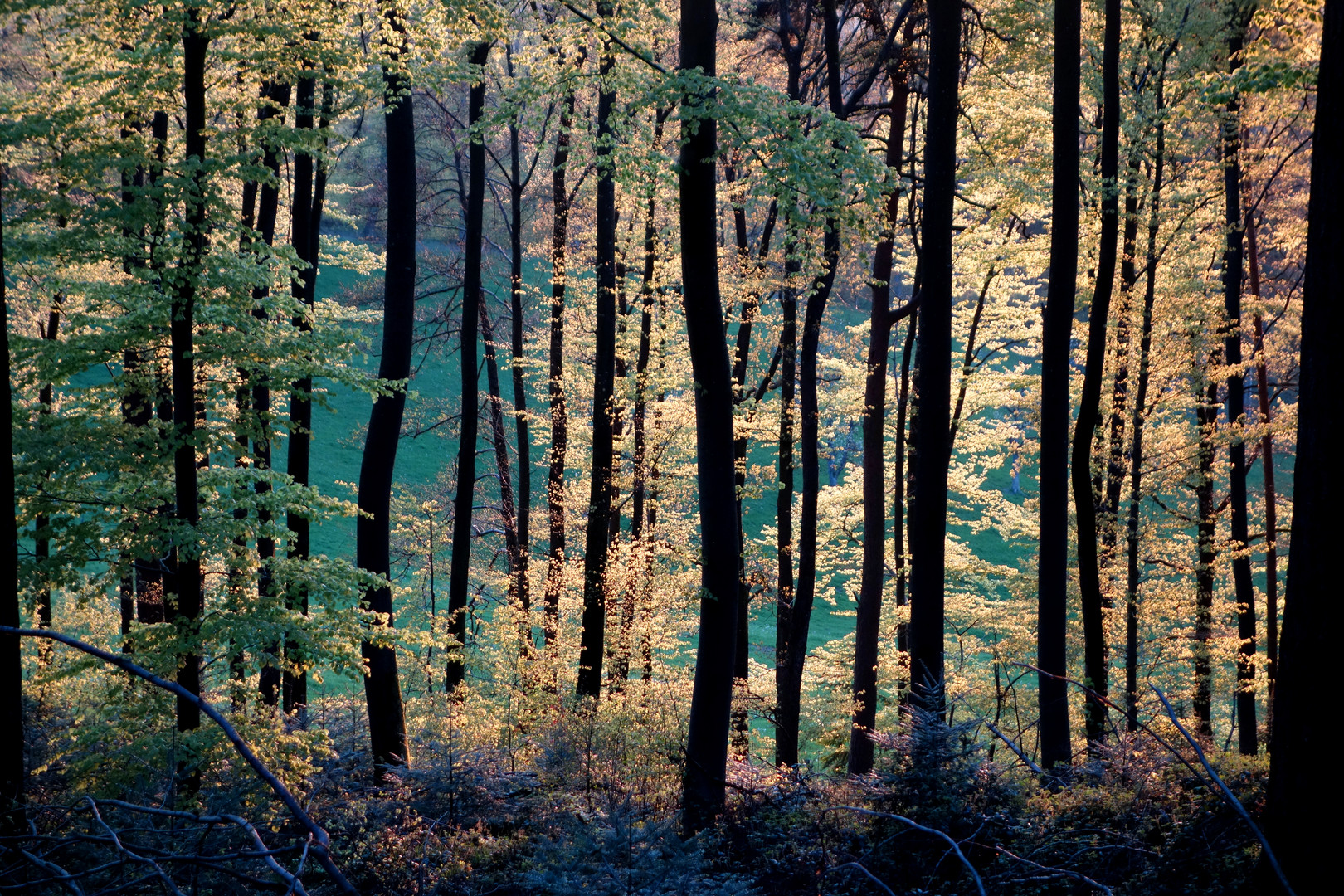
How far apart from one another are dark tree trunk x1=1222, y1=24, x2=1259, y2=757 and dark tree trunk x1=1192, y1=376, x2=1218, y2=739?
1.25 ft

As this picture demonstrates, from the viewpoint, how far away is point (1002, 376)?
55.8ft

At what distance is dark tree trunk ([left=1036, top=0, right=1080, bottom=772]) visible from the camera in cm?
944

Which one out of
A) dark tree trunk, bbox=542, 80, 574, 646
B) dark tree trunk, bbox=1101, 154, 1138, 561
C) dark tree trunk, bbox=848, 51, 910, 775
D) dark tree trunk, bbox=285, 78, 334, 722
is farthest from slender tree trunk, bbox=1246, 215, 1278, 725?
dark tree trunk, bbox=285, 78, 334, 722

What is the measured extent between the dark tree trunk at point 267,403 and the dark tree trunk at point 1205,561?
49.2 feet

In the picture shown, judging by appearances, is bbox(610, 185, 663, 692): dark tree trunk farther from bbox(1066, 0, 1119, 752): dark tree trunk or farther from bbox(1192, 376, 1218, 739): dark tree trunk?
bbox(1192, 376, 1218, 739): dark tree trunk

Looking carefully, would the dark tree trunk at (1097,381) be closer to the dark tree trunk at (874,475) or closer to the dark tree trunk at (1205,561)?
the dark tree trunk at (874,475)

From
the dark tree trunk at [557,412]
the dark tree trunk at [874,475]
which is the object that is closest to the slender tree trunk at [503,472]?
the dark tree trunk at [557,412]

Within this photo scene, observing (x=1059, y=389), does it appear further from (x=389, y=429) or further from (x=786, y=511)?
(x=389, y=429)

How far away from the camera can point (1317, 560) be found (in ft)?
13.6

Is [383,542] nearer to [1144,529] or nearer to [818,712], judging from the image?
[1144,529]

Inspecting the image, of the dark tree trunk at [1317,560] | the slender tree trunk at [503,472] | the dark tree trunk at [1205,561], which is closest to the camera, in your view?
the dark tree trunk at [1317,560]

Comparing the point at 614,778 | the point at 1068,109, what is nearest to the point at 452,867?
the point at 614,778

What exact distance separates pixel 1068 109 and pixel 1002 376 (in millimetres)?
8178

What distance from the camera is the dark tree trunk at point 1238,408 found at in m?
14.1
